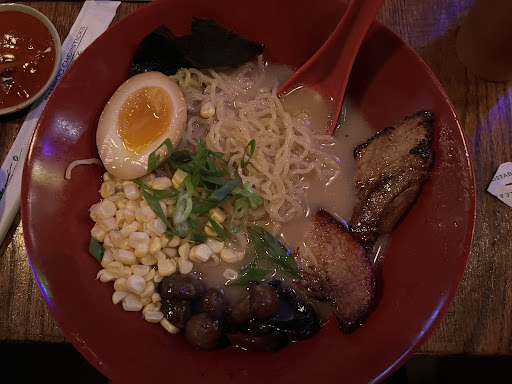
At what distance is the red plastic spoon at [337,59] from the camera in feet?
5.98

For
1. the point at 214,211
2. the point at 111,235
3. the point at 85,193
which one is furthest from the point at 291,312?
the point at 85,193

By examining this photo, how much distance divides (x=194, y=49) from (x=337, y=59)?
670mm

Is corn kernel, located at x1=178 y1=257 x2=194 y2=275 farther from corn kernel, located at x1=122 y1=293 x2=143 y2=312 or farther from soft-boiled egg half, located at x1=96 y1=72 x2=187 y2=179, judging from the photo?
soft-boiled egg half, located at x1=96 y1=72 x2=187 y2=179

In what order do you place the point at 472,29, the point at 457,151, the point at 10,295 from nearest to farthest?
the point at 457,151
the point at 10,295
the point at 472,29

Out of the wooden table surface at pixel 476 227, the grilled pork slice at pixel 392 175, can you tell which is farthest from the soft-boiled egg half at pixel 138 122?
the grilled pork slice at pixel 392 175

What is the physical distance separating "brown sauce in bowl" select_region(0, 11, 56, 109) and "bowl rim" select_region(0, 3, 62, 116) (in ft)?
0.05

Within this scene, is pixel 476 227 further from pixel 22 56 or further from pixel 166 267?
pixel 22 56

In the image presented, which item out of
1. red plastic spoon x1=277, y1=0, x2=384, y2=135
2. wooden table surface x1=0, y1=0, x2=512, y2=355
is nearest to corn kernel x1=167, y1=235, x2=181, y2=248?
wooden table surface x1=0, y1=0, x2=512, y2=355

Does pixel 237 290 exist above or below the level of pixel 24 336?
above

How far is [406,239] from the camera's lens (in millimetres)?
1765

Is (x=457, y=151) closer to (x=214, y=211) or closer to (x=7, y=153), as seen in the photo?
(x=214, y=211)

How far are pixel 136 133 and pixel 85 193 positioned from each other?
1.17 feet

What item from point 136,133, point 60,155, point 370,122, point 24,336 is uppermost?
point 370,122

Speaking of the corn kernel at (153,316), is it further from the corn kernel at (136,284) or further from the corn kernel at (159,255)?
the corn kernel at (159,255)
